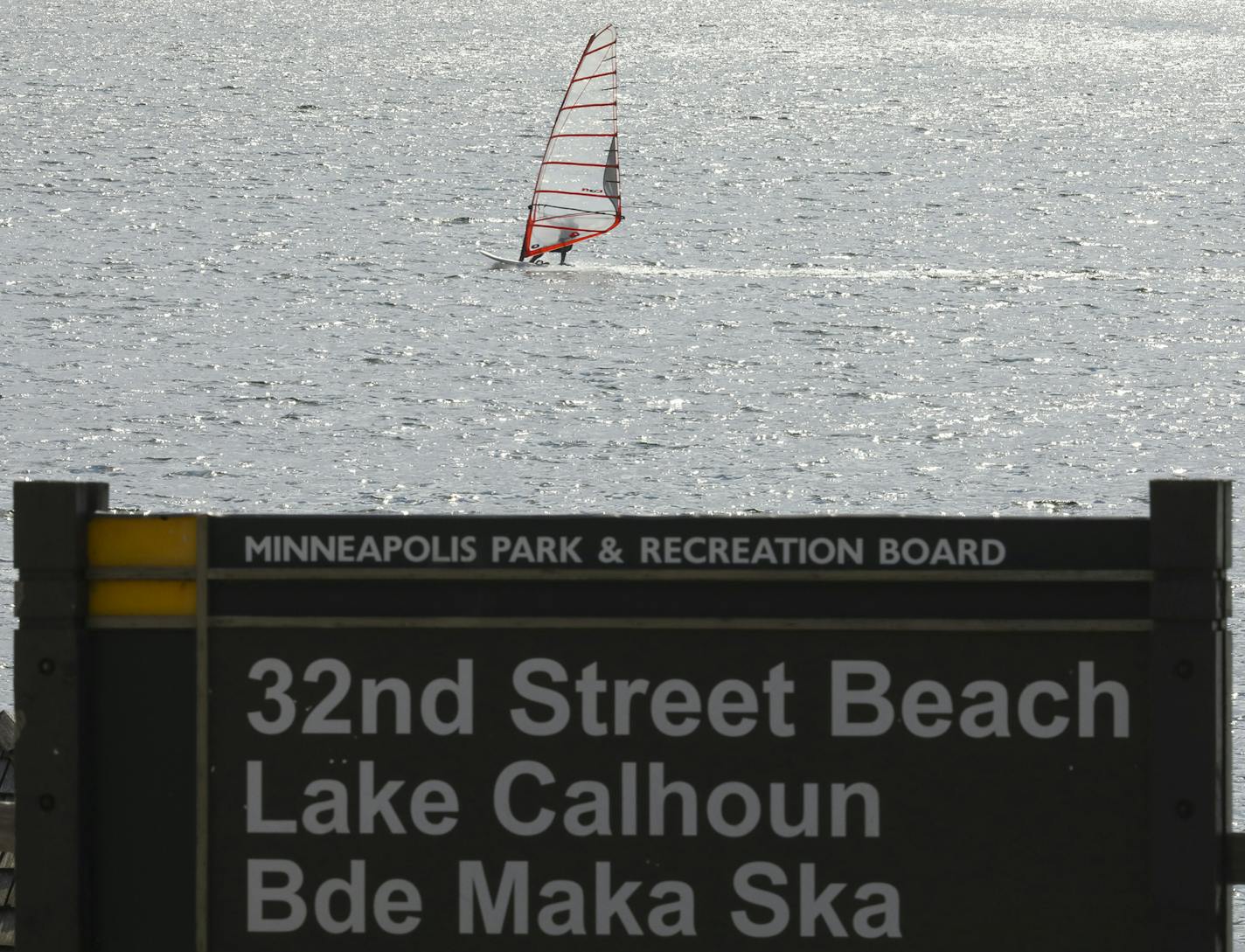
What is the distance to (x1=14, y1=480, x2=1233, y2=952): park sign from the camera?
10.6 feet

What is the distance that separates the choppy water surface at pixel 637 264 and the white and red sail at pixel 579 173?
141 cm

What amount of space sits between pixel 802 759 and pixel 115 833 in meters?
1.21

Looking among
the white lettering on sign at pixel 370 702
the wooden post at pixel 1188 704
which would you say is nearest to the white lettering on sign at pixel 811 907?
the wooden post at pixel 1188 704

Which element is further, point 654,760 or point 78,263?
point 78,263

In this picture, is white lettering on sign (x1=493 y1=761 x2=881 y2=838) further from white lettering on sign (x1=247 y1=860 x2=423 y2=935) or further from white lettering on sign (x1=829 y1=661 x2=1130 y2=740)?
white lettering on sign (x1=247 y1=860 x2=423 y2=935)

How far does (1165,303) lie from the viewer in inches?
1777

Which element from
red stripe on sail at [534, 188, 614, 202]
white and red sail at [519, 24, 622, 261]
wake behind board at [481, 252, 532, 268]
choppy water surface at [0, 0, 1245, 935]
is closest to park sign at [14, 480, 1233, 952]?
choppy water surface at [0, 0, 1245, 935]

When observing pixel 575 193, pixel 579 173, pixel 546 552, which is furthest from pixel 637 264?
pixel 546 552

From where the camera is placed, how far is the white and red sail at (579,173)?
175ft

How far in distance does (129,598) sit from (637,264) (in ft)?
162

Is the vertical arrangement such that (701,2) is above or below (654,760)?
above

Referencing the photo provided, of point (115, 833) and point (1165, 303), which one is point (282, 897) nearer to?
point (115, 833)

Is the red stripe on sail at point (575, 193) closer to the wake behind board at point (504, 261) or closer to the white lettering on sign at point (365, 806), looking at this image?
the wake behind board at point (504, 261)

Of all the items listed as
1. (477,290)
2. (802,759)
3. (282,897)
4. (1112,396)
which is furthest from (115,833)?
(477,290)
